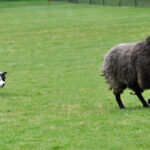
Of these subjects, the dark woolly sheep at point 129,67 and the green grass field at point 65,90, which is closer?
the green grass field at point 65,90

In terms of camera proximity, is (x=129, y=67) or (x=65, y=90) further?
(x=65, y=90)

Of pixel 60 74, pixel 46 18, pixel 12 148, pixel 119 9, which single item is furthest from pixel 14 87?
pixel 119 9

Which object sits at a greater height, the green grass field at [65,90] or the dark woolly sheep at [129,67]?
the dark woolly sheep at [129,67]

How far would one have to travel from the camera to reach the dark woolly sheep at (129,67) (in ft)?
39.0

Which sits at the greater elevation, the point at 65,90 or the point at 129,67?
the point at 129,67

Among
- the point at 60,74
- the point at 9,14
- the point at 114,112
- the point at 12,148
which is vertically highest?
the point at 12,148

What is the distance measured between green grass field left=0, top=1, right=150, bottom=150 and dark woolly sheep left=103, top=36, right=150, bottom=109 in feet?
2.00

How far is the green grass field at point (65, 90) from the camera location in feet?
30.0

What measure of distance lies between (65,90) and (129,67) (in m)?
4.94

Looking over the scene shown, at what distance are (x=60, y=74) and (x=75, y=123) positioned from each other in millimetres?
10231

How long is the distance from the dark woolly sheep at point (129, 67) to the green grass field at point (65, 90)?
61cm

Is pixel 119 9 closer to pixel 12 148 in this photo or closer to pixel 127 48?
pixel 127 48

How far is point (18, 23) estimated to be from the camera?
135 ft

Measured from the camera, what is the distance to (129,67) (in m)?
12.1
